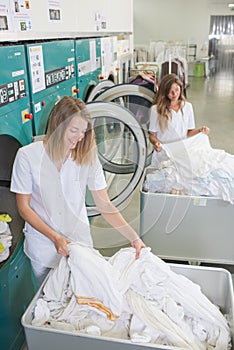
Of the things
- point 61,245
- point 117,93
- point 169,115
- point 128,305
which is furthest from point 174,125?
point 128,305

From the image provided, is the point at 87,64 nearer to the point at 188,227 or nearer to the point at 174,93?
the point at 174,93

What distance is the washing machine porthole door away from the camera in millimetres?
2279

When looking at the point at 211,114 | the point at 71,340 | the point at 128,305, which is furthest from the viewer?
the point at 211,114

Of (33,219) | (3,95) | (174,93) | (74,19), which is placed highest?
(74,19)

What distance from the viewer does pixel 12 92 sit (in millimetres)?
1567

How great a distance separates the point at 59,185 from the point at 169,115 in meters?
1.52

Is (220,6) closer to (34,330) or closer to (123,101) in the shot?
(123,101)

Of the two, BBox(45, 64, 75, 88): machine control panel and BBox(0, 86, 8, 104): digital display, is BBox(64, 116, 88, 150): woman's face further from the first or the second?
BBox(45, 64, 75, 88): machine control panel

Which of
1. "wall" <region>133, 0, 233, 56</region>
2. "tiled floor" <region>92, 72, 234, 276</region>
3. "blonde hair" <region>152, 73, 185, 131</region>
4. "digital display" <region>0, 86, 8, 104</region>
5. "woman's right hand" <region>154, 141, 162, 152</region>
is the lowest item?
"tiled floor" <region>92, 72, 234, 276</region>

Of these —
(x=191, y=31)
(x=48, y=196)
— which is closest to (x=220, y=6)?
(x=191, y=31)

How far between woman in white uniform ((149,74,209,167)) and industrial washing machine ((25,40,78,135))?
2.74 feet

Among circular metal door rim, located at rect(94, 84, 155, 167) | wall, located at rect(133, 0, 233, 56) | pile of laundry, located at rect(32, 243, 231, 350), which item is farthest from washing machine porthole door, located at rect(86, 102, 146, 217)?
wall, located at rect(133, 0, 233, 56)

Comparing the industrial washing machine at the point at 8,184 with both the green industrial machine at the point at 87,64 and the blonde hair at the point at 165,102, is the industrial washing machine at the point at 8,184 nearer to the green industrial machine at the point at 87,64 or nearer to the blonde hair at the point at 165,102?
the green industrial machine at the point at 87,64

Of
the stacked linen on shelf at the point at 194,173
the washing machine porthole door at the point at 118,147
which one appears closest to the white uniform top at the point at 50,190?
the washing machine porthole door at the point at 118,147
